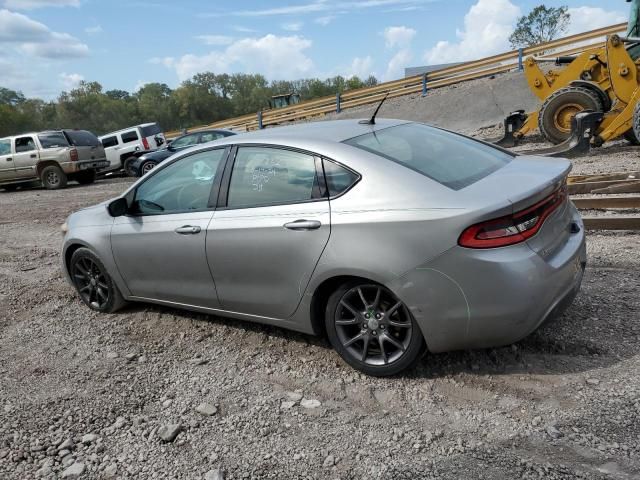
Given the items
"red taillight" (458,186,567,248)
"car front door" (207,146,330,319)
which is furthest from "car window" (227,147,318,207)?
"red taillight" (458,186,567,248)

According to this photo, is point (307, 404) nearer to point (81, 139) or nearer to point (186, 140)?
point (186, 140)

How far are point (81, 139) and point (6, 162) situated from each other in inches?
96.0

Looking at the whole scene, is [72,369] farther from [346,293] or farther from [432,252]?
[432,252]

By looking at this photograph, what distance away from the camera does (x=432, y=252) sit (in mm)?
2836

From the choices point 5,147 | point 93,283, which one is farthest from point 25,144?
point 93,283

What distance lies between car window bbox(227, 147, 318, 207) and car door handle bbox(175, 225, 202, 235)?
309 millimetres

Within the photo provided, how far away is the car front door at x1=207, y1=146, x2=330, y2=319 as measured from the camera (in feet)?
10.8

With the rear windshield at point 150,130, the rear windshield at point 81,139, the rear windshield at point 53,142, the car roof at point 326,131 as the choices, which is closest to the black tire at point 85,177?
the rear windshield at point 81,139

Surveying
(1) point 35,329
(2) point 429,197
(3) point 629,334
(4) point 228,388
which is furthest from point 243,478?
(1) point 35,329

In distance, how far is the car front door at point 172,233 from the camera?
385 centimetres

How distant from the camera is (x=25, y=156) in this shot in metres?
16.5

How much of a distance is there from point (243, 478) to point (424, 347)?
1242mm

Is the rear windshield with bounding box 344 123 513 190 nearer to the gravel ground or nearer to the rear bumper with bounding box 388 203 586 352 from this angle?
the rear bumper with bounding box 388 203 586 352

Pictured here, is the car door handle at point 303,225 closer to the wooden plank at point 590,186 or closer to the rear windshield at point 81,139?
the wooden plank at point 590,186
